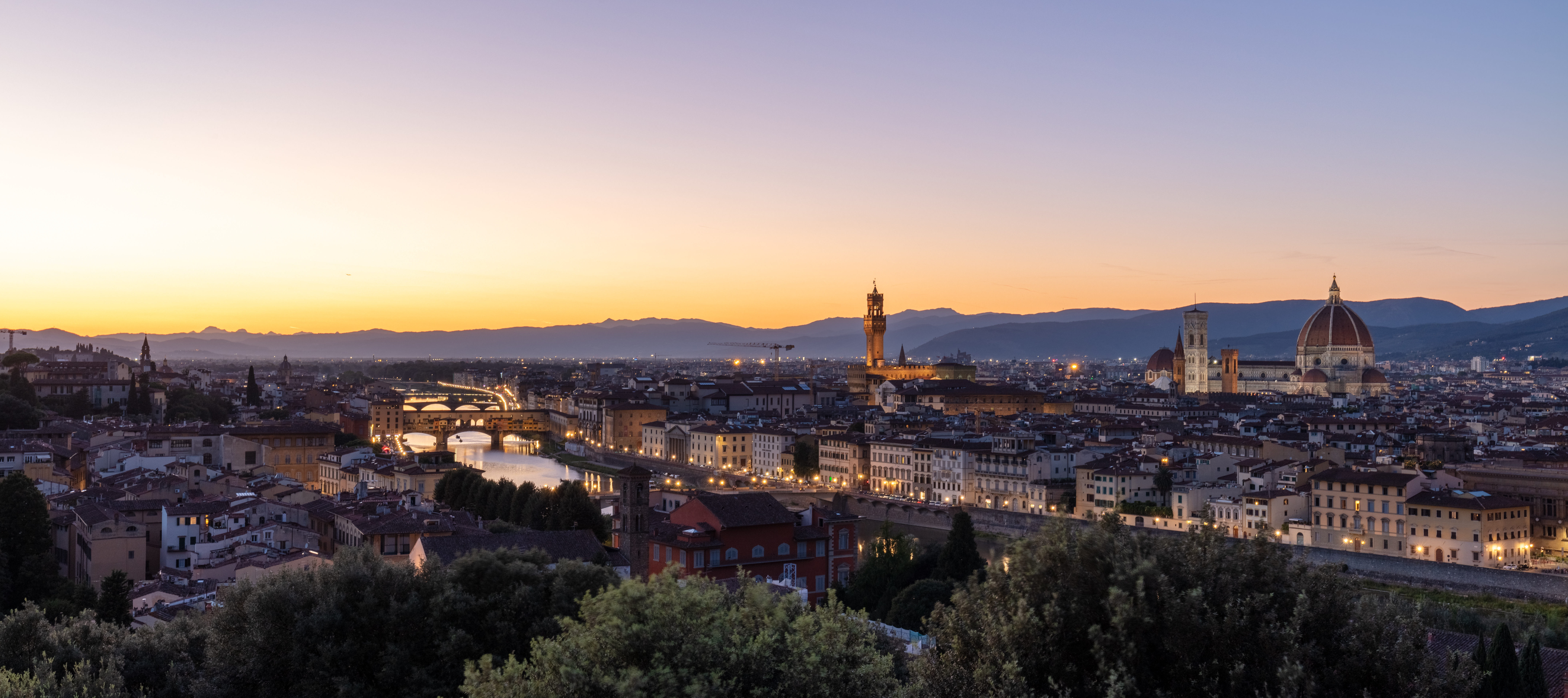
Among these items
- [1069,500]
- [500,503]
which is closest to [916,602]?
[500,503]

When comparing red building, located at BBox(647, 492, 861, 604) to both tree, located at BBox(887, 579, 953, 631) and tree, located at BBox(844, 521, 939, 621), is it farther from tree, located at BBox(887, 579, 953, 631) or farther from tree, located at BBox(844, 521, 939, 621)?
tree, located at BBox(887, 579, 953, 631)

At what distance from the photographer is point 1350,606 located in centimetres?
559

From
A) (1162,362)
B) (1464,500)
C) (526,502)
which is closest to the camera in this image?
(1464,500)

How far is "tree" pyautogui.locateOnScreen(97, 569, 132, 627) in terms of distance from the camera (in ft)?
47.2

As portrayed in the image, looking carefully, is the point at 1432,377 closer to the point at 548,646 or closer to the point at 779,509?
the point at 779,509

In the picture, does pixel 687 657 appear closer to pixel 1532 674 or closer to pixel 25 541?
pixel 1532 674

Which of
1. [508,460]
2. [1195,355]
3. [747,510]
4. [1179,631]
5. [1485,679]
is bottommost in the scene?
[508,460]

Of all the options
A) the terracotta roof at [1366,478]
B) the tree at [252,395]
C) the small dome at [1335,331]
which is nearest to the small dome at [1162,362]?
the small dome at [1335,331]

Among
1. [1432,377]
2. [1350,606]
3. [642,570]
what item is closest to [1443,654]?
[1350,606]

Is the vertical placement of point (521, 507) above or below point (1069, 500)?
above

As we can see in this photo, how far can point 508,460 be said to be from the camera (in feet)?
180

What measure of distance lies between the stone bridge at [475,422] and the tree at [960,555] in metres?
44.7

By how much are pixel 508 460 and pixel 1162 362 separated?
151 ft

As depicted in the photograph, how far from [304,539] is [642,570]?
6.19 metres
